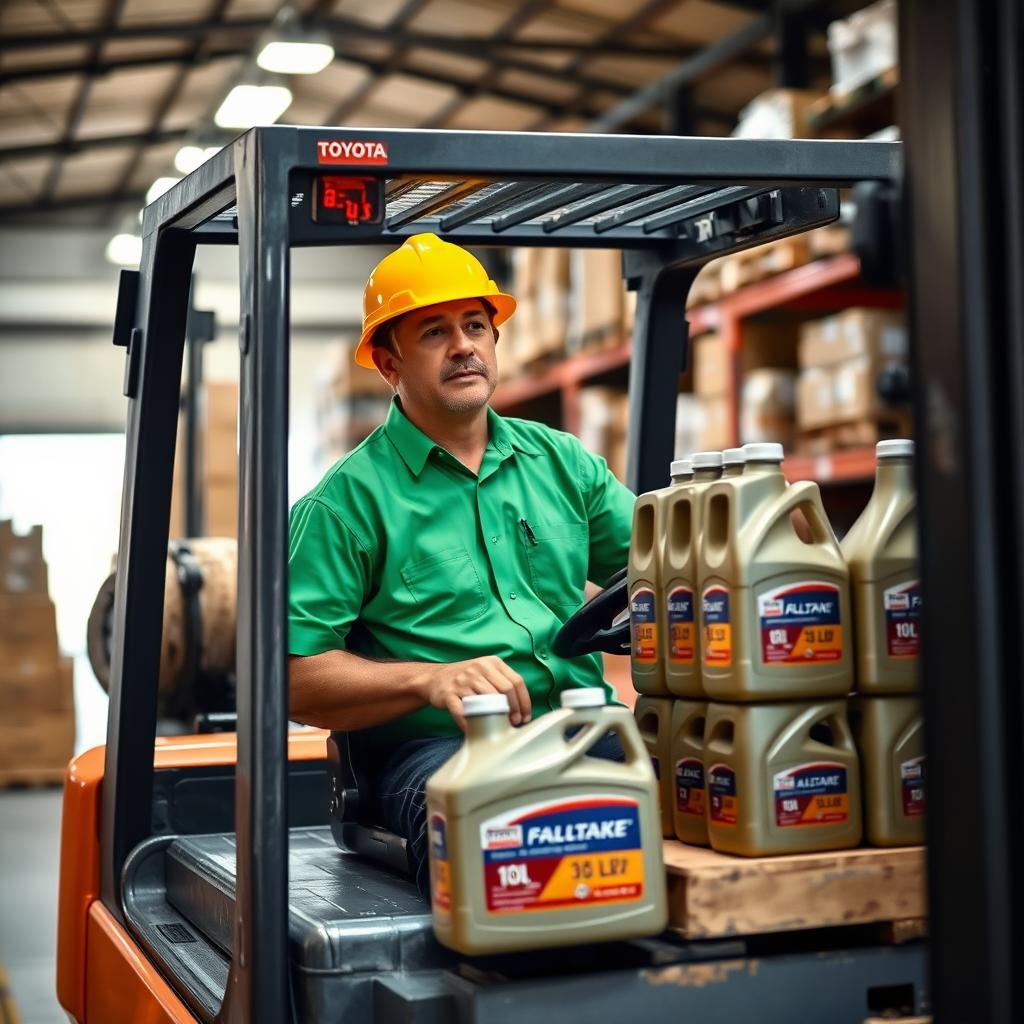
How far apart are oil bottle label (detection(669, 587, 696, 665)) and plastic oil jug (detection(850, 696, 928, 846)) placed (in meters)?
0.27

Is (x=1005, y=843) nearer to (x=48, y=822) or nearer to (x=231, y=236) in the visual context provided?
(x=231, y=236)

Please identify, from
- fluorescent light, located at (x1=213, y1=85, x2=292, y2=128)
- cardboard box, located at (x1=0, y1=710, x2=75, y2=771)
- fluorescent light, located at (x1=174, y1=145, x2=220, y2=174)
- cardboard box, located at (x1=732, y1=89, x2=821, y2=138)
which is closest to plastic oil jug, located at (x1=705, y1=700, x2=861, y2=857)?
cardboard box, located at (x1=732, y1=89, x2=821, y2=138)

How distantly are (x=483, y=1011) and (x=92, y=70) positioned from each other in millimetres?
13074

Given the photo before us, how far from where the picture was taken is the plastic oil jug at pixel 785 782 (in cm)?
222

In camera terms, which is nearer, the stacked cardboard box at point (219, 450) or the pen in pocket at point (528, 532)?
the pen in pocket at point (528, 532)

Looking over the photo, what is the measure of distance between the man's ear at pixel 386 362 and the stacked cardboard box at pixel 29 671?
8.51 metres

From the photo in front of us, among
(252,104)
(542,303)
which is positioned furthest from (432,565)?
(252,104)

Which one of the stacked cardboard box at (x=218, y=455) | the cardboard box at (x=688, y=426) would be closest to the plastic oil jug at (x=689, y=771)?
the cardboard box at (x=688, y=426)

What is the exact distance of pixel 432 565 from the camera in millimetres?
2900

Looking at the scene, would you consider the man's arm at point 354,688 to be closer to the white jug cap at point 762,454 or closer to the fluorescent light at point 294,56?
the white jug cap at point 762,454

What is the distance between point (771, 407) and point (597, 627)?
18.6ft

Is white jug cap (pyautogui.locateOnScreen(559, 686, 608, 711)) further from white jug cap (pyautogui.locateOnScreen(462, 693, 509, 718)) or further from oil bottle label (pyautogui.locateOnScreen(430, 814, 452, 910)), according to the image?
oil bottle label (pyautogui.locateOnScreen(430, 814, 452, 910))

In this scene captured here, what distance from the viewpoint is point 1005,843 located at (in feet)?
4.93

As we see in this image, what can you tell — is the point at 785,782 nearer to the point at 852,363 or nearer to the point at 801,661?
the point at 801,661
